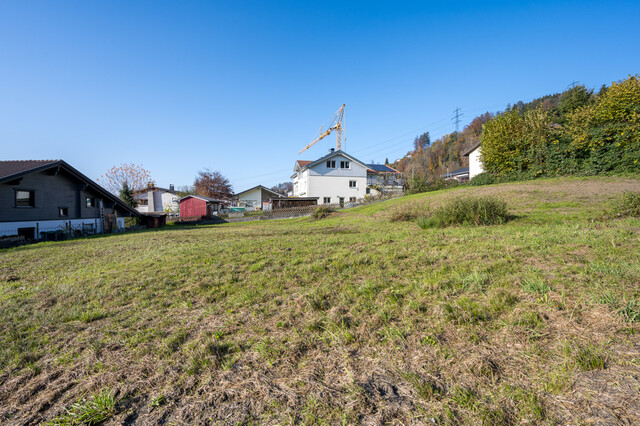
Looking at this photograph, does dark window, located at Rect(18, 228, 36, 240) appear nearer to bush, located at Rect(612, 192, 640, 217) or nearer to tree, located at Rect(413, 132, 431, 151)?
bush, located at Rect(612, 192, 640, 217)

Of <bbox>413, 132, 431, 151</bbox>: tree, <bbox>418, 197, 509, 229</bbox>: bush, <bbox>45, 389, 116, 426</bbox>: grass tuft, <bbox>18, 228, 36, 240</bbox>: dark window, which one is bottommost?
<bbox>45, 389, 116, 426</bbox>: grass tuft

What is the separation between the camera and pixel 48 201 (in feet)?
57.5

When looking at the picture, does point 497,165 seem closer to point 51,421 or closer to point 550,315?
point 550,315

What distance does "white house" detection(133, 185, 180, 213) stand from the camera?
1742 inches

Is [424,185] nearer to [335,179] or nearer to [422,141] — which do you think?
[335,179]

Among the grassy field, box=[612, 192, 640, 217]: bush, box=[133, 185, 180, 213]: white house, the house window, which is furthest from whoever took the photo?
box=[133, 185, 180, 213]: white house

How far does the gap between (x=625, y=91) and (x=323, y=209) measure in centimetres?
2351

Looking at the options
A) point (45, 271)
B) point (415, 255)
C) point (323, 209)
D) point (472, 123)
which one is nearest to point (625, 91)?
point (323, 209)

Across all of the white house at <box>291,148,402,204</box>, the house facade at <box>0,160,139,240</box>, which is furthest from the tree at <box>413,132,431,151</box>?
the house facade at <box>0,160,139,240</box>

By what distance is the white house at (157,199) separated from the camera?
4425 centimetres

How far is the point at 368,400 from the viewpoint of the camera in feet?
6.04

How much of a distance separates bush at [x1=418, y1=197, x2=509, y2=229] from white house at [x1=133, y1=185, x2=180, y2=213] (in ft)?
147

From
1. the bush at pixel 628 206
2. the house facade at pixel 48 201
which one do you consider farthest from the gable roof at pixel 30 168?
the bush at pixel 628 206

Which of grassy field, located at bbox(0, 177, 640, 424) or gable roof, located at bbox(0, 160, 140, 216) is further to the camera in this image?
gable roof, located at bbox(0, 160, 140, 216)
